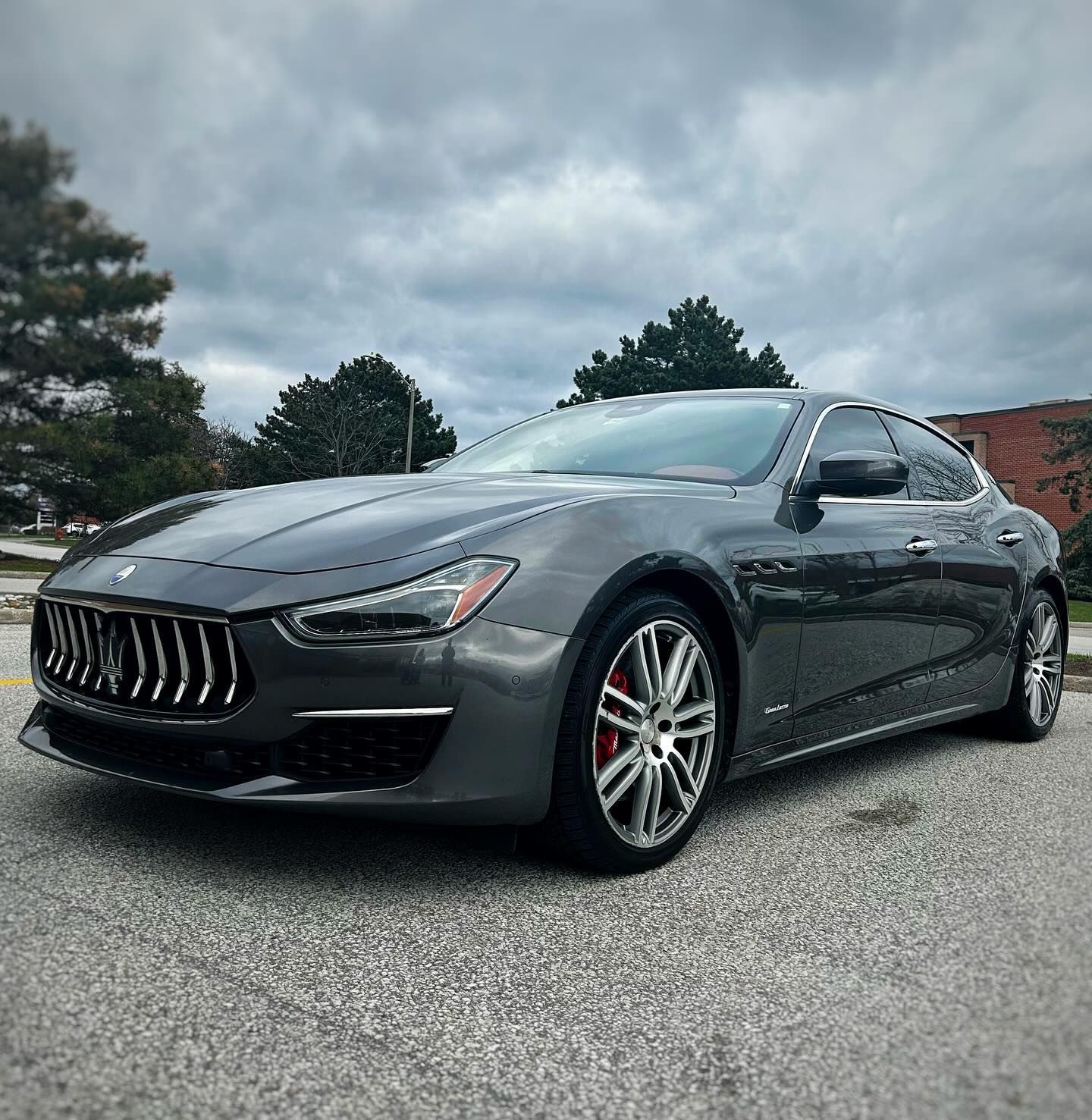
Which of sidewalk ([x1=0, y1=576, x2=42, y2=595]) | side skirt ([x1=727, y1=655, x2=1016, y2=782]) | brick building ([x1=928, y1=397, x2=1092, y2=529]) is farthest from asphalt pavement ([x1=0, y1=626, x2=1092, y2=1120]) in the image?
brick building ([x1=928, y1=397, x2=1092, y2=529])

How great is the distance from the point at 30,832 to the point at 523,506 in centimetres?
152

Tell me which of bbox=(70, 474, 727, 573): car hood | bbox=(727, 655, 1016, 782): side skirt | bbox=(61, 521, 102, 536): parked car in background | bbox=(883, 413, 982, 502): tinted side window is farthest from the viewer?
bbox=(883, 413, 982, 502): tinted side window

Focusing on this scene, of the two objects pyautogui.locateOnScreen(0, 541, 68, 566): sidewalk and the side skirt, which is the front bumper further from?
the side skirt

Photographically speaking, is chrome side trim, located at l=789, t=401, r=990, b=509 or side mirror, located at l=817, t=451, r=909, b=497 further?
chrome side trim, located at l=789, t=401, r=990, b=509

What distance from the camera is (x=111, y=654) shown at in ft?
8.65

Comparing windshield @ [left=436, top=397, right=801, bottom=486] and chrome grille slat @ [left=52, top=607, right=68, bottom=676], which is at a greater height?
windshield @ [left=436, top=397, right=801, bottom=486]

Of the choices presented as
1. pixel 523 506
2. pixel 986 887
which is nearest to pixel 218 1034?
pixel 523 506

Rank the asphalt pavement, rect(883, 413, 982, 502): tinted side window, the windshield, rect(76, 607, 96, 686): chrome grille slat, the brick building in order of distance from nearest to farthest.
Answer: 1. the asphalt pavement
2. rect(76, 607, 96, 686): chrome grille slat
3. the windshield
4. rect(883, 413, 982, 502): tinted side window
5. the brick building

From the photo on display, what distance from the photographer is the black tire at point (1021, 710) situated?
481 cm

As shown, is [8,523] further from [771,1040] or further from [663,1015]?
[771,1040]

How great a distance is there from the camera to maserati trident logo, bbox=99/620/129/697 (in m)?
2.61

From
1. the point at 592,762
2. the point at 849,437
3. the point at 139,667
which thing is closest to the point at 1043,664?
the point at 849,437

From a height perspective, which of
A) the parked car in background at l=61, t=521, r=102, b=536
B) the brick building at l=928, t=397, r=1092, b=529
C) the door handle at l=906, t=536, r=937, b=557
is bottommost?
the parked car in background at l=61, t=521, r=102, b=536

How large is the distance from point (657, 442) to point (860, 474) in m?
0.75
